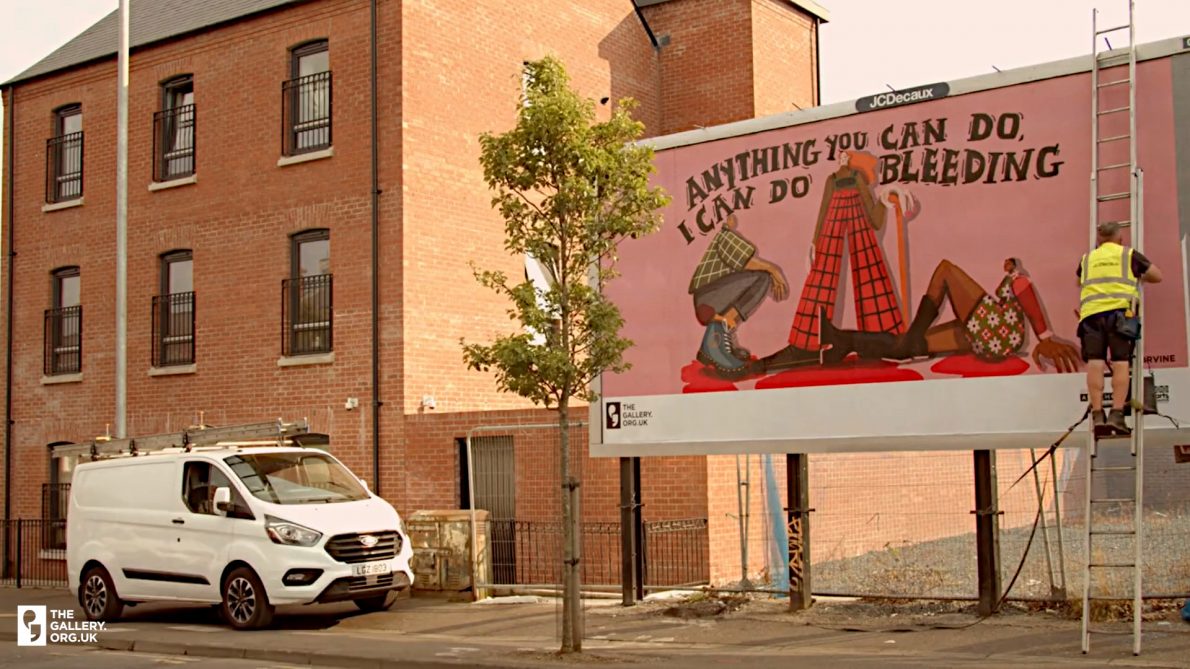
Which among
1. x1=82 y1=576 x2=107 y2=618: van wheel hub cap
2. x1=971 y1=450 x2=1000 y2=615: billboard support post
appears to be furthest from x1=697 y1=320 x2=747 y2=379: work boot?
x1=82 y1=576 x2=107 y2=618: van wheel hub cap

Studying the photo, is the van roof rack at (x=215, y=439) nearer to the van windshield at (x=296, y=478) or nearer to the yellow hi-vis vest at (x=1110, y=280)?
the van windshield at (x=296, y=478)

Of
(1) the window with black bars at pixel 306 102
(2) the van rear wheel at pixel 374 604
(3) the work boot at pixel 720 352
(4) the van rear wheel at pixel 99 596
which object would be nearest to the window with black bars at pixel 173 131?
(1) the window with black bars at pixel 306 102

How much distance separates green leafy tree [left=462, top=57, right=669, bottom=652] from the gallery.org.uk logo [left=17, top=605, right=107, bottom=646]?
6.15 m

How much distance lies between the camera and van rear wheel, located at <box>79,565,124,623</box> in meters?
16.1

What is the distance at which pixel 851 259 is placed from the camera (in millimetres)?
13359

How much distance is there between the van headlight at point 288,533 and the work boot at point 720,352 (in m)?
4.60

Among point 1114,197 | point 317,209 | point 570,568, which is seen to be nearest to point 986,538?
point 1114,197

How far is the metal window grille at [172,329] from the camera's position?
22578 mm

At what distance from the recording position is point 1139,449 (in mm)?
10297

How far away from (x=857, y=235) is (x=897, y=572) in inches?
147

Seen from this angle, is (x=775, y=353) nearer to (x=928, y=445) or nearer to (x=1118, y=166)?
(x=928, y=445)

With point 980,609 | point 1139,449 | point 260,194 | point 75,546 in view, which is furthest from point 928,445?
point 260,194

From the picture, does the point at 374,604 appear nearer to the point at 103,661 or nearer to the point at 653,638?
the point at 103,661

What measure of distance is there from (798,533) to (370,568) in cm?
469
